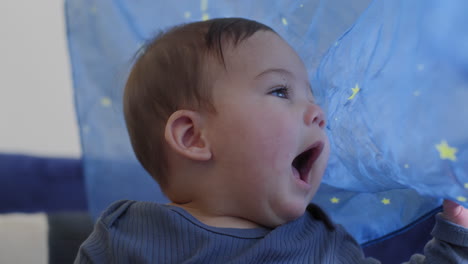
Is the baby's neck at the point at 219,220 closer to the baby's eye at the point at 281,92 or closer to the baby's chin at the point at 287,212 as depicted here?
the baby's chin at the point at 287,212

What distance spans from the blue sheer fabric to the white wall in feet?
1.45

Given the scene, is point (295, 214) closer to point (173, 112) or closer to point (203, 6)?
point (173, 112)

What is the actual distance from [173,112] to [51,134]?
36.3 inches

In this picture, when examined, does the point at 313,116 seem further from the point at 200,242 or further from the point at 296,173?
the point at 200,242

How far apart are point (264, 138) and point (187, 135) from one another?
0.12m

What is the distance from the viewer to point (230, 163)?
75 cm

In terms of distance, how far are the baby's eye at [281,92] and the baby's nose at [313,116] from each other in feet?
0.12

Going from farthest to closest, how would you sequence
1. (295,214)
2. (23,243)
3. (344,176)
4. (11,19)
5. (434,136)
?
(11,19) < (23,243) < (344,176) < (295,214) < (434,136)

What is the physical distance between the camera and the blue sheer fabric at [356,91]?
604mm

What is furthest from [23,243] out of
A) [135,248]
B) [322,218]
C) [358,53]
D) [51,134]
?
[358,53]

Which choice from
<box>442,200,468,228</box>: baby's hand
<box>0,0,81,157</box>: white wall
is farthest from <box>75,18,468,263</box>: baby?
<box>0,0,81,157</box>: white wall

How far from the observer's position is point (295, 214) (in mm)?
757

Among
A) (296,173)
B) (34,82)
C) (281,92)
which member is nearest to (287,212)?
(296,173)

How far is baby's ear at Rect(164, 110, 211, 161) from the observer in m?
0.77
